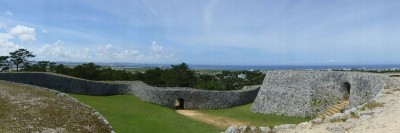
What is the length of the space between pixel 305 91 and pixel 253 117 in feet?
14.9

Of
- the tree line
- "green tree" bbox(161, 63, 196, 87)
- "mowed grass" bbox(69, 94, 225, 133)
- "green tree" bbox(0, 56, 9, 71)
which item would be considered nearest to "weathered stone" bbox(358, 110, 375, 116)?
"mowed grass" bbox(69, 94, 225, 133)

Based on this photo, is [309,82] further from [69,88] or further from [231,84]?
[231,84]

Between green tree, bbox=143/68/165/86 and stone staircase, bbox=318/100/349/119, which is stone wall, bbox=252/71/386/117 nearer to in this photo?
stone staircase, bbox=318/100/349/119

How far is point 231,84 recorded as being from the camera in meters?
64.8

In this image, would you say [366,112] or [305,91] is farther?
[305,91]

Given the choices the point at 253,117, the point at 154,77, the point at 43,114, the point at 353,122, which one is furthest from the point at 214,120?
the point at 154,77

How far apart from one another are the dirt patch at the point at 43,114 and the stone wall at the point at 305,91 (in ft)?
53.6

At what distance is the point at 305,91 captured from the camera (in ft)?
95.1

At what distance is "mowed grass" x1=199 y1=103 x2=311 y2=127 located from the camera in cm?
2735

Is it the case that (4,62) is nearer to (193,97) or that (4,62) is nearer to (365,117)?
(193,97)

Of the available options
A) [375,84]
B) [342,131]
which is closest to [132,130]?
[342,131]

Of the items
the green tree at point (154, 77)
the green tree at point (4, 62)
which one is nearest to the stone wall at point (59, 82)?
the green tree at point (4, 62)

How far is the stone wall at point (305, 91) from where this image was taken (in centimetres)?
2530

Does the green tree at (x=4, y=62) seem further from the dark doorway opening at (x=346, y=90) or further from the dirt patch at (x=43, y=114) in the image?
the dark doorway opening at (x=346, y=90)
